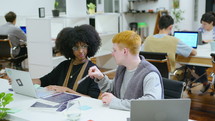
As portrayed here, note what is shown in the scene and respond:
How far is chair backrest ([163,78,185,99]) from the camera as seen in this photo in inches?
77.8

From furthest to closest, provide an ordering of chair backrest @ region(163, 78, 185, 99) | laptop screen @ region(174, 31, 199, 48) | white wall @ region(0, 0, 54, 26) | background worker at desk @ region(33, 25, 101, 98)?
white wall @ region(0, 0, 54, 26)
laptop screen @ region(174, 31, 199, 48)
background worker at desk @ region(33, 25, 101, 98)
chair backrest @ region(163, 78, 185, 99)

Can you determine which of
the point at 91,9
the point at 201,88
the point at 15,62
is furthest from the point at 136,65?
the point at 15,62

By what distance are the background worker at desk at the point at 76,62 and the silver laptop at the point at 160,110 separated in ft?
3.17

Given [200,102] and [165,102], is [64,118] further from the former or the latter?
[200,102]

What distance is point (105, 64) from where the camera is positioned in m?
6.07

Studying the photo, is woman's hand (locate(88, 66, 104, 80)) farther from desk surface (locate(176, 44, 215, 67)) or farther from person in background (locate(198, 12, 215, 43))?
person in background (locate(198, 12, 215, 43))

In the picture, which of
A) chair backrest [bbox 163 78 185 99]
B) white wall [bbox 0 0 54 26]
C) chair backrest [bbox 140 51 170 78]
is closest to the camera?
chair backrest [bbox 163 78 185 99]

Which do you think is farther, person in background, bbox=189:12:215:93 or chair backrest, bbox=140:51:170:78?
person in background, bbox=189:12:215:93

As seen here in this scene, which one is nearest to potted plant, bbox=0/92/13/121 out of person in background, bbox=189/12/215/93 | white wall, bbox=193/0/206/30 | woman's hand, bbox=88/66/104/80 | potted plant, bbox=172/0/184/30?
woman's hand, bbox=88/66/104/80

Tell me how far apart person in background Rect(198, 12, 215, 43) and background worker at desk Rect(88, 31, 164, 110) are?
9.86 feet

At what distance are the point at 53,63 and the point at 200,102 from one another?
2207mm

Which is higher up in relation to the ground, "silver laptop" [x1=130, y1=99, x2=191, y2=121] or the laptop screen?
the laptop screen

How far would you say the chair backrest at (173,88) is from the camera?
77.8 inches

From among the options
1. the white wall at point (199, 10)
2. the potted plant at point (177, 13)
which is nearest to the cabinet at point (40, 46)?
the potted plant at point (177, 13)
